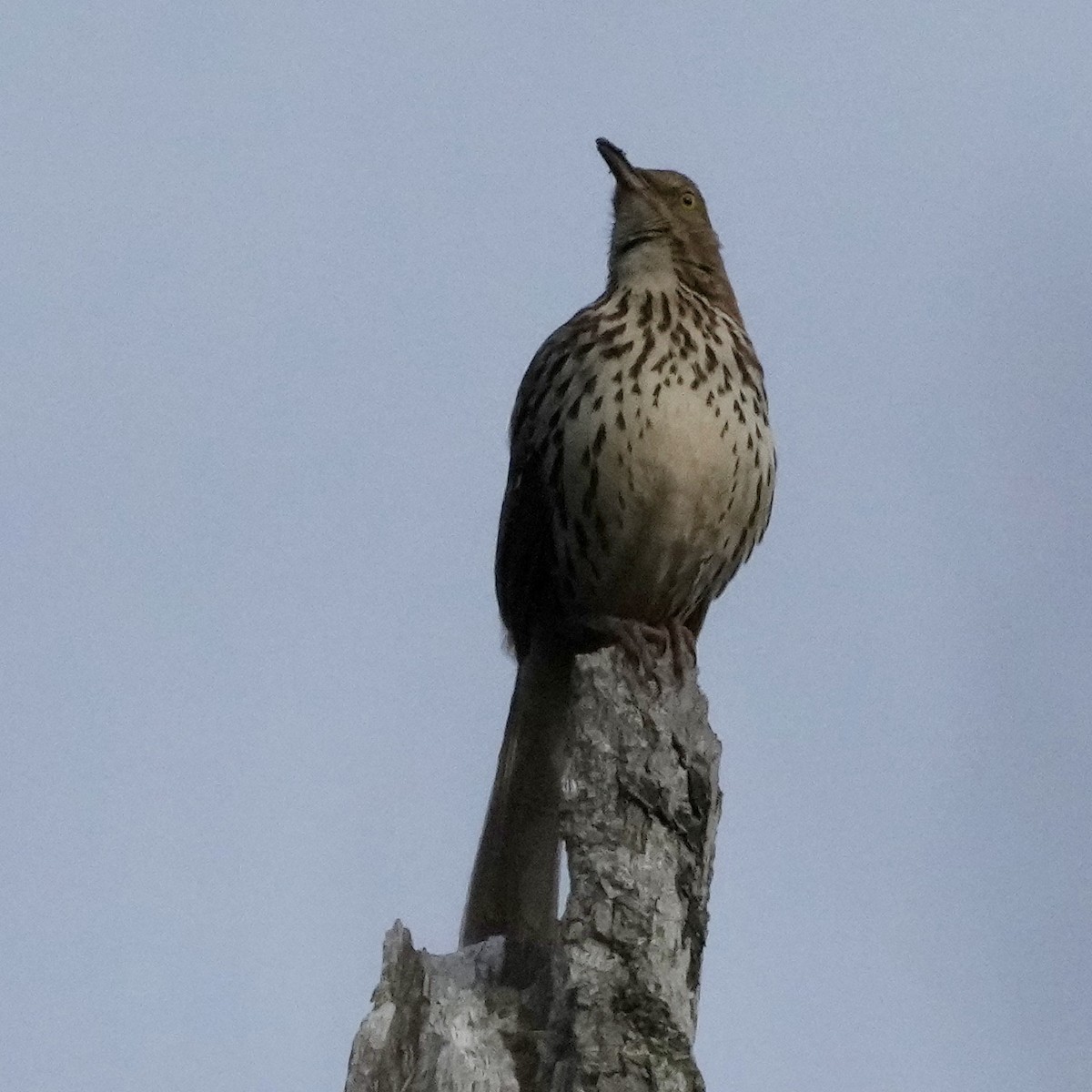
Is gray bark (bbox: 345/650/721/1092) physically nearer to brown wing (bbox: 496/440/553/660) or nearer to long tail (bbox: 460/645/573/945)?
long tail (bbox: 460/645/573/945)

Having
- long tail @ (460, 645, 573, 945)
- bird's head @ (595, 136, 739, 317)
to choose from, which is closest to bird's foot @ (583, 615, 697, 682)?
Answer: long tail @ (460, 645, 573, 945)

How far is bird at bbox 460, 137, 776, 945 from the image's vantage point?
6168 millimetres

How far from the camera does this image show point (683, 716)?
15.8 feet

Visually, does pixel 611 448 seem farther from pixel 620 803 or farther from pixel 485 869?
pixel 620 803

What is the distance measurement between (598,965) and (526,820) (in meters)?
1.79

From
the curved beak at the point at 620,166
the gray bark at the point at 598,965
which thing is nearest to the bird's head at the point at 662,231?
the curved beak at the point at 620,166

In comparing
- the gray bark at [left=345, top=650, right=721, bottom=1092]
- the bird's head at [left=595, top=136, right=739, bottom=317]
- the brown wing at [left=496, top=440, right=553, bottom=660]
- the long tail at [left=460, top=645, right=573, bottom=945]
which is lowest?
the gray bark at [left=345, top=650, right=721, bottom=1092]

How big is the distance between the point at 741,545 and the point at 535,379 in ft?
2.71

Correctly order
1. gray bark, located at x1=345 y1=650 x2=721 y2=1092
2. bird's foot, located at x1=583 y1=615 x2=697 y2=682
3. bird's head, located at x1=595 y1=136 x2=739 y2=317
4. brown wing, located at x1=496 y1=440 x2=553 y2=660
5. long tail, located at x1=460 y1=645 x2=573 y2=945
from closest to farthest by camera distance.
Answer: gray bark, located at x1=345 y1=650 x2=721 y2=1092
long tail, located at x1=460 y1=645 x2=573 y2=945
bird's foot, located at x1=583 y1=615 x2=697 y2=682
brown wing, located at x1=496 y1=440 x2=553 y2=660
bird's head, located at x1=595 y1=136 x2=739 y2=317

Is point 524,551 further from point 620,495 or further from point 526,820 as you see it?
point 526,820

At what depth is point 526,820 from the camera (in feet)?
19.4

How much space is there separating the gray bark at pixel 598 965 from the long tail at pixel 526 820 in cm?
61

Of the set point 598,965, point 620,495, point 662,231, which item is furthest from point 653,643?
point 598,965

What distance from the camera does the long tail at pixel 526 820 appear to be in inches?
214
